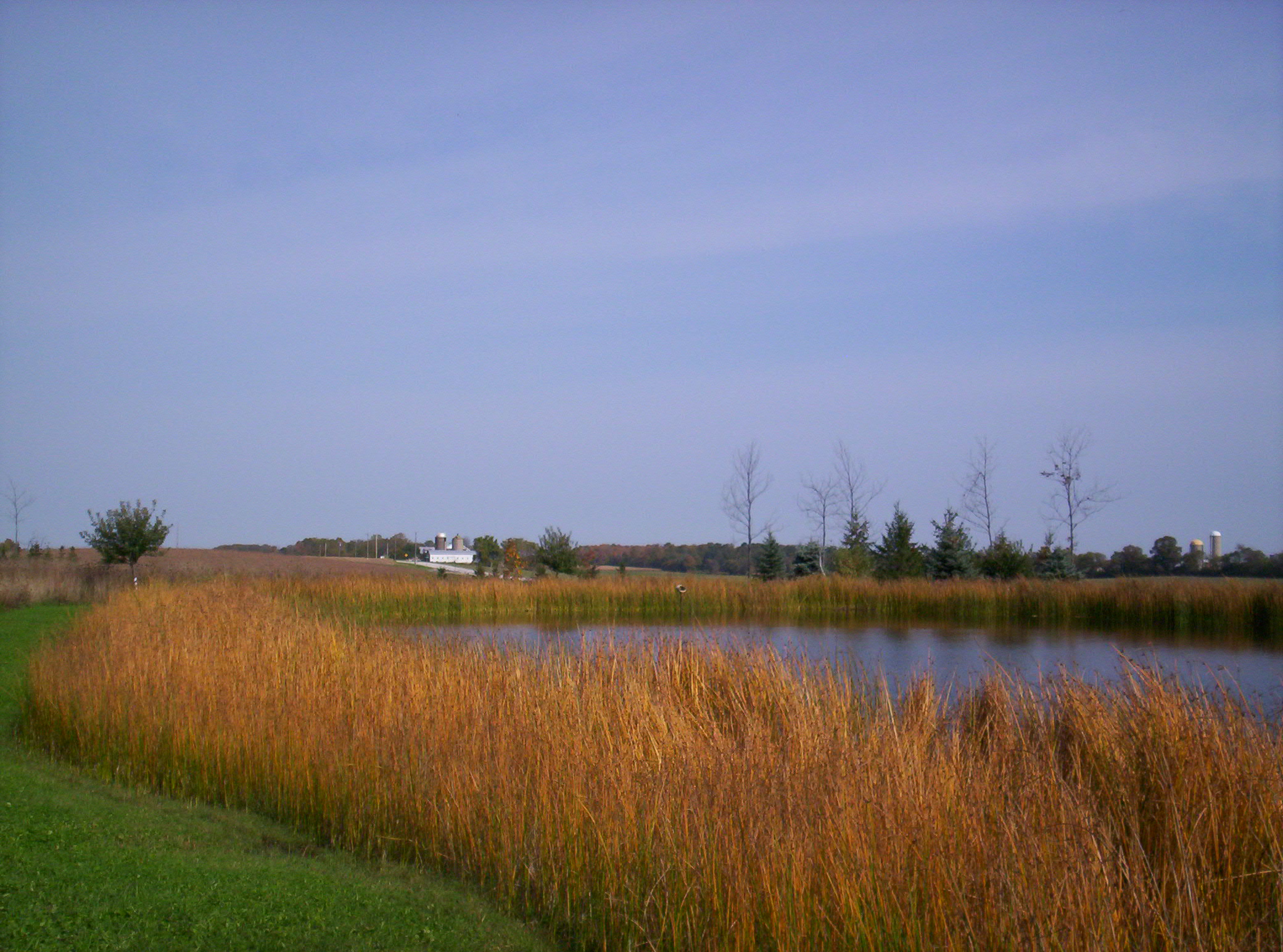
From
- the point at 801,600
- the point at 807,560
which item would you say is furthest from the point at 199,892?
the point at 807,560

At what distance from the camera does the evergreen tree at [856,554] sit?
108ft

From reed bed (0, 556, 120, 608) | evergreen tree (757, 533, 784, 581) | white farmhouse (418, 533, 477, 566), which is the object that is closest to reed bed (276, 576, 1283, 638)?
reed bed (0, 556, 120, 608)

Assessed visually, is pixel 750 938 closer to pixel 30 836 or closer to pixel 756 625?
pixel 30 836

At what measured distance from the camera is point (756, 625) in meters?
21.6

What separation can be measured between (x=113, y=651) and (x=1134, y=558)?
148 feet

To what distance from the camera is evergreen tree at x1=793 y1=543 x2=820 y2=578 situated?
3856 centimetres

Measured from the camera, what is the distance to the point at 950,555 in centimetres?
3322

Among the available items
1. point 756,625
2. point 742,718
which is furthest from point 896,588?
point 742,718

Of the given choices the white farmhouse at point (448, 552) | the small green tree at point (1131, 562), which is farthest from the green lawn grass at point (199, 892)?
the white farmhouse at point (448, 552)

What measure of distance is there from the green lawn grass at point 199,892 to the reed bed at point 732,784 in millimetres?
354

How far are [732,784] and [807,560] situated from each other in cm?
3564

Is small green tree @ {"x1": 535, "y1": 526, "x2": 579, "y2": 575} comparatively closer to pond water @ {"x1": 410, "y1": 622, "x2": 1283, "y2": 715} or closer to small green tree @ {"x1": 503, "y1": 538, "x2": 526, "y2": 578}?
small green tree @ {"x1": 503, "y1": 538, "x2": 526, "y2": 578}

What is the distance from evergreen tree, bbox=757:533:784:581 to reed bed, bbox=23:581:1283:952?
2947cm

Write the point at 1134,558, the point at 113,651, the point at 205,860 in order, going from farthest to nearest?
the point at 1134,558
the point at 113,651
the point at 205,860
